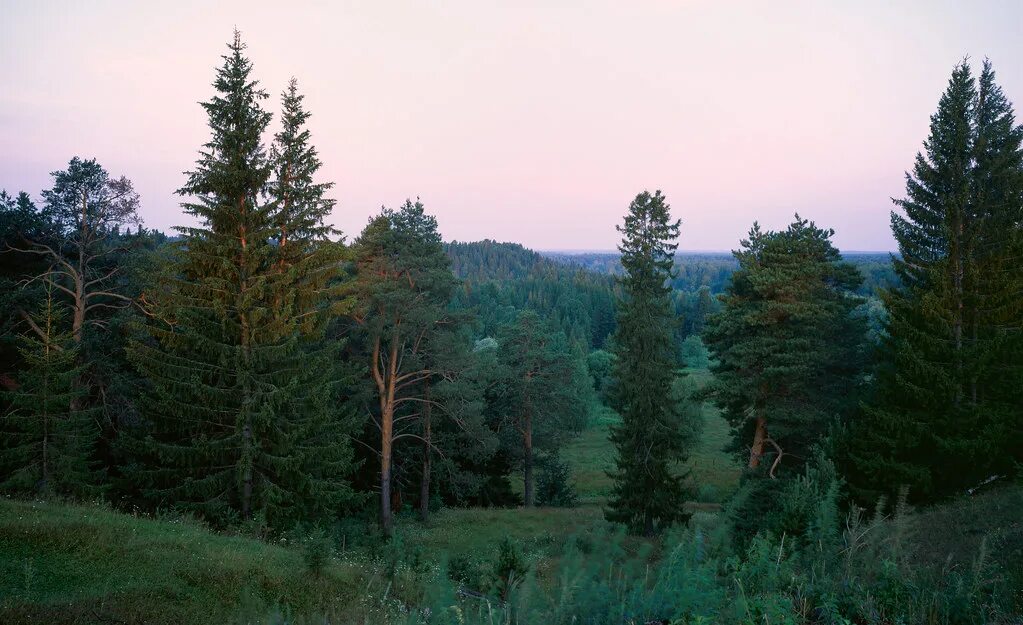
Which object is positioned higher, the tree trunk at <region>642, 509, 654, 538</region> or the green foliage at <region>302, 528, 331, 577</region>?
the green foliage at <region>302, 528, 331, 577</region>

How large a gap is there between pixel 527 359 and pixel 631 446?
10.5 m

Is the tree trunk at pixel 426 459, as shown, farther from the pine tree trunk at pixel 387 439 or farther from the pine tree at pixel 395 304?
the pine tree trunk at pixel 387 439

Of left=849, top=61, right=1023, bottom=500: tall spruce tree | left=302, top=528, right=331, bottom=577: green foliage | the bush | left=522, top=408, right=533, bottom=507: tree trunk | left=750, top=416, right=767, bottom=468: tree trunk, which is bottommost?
the bush

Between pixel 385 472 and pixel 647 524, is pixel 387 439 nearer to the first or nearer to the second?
pixel 385 472

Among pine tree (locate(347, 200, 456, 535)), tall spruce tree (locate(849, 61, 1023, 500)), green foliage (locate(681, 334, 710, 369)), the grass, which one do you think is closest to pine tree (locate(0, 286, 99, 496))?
the grass

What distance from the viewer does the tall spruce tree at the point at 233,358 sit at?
553 inches

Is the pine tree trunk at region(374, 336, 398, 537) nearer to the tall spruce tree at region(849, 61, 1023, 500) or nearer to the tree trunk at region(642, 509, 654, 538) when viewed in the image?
the tree trunk at region(642, 509, 654, 538)

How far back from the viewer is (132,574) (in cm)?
755

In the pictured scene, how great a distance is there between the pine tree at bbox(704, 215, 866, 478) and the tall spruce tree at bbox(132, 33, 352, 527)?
15876 mm

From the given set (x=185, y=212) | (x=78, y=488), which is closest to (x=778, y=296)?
(x=185, y=212)

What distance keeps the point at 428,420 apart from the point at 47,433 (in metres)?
12.7

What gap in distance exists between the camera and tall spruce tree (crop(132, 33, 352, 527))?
46.1 ft

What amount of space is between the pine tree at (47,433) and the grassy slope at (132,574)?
552 cm

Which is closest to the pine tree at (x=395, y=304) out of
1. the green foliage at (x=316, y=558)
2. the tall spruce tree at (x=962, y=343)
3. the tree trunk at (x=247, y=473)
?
the tree trunk at (x=247, y=473)
